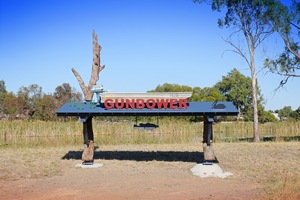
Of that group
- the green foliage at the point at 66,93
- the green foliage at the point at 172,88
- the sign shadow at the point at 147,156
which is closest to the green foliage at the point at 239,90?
the green foliage at the point at 172,88

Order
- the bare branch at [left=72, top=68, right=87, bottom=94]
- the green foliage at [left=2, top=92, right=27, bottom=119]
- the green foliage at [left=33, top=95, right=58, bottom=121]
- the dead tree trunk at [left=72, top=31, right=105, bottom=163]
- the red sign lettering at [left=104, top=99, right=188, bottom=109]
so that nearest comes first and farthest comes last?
1. the red sign lettering at [left=104, top=99, right=188, bottom=109]
2. the dead tree trunk at [left=72, top=31, right=105, bottom=163]
3. the bare branch at [left=72, top=68, right=87, bottom=94]
4. the green foliage at [left=33, top=95, right=58, bottom=121]
5. the green foliage at [left=2, top=92, right=27, bottom=119]

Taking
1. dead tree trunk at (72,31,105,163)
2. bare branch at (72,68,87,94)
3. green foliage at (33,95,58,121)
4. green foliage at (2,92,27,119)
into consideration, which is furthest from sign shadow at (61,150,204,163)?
green foliage at (2,92,27,119)

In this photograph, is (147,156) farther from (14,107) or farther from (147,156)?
(14,107)

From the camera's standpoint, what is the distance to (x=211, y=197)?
9.25m

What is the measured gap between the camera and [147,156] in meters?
17.2

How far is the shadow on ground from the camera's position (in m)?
16.3

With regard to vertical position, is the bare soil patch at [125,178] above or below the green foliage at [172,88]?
below

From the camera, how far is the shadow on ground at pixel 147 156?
16.3 meters

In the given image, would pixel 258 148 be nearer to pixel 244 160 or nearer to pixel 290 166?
pixel 244 160

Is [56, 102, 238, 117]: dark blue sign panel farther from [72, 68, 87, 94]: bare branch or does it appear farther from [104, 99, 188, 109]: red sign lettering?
[72, 68, 87, 94]: bare branch

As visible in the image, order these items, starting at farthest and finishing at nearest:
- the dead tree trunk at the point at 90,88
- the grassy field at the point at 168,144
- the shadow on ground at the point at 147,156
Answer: the shadow on ground at the point at 147,156 → the dead tree trunk at the point at 90,88 → the grassy field at the point at 168,144

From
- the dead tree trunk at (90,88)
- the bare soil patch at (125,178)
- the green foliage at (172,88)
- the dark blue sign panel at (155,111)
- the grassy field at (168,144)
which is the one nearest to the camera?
the bare soil patch at (125,178)

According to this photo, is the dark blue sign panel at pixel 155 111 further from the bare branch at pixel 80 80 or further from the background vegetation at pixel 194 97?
the background vegetation at pixel 194 97

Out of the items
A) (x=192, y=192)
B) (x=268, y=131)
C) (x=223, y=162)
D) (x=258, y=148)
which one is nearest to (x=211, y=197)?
(x=192, y=192)
